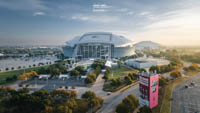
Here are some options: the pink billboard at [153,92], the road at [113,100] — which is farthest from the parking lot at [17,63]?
the pink billboard at [153,92]

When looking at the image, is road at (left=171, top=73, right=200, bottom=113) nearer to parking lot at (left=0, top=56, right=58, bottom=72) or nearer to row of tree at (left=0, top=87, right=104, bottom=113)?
row of tree at (left=0, top=87, right=104, bottom=113)

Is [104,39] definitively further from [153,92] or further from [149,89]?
[149,89]

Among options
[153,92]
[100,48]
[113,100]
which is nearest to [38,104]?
[113,100]

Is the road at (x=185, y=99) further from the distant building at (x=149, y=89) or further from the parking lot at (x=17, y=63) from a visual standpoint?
the parking lot at (x=17, y=63)

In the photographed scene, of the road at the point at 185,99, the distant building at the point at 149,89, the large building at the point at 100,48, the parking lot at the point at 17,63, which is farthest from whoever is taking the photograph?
the large building at the point at 100,48

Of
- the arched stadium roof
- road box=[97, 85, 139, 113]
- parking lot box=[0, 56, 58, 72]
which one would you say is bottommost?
road box=[97, 85, 139, 113]

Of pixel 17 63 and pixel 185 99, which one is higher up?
pixel 17 63

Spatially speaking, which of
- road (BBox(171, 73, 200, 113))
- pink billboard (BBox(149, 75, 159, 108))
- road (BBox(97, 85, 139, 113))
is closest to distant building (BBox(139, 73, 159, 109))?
pink billboard (BBox(149, 75, 159, 108))

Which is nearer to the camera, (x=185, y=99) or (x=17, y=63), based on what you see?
(x=185, y=99)
